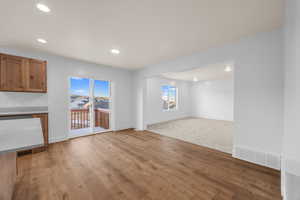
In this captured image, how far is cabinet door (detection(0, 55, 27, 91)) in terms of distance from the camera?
2.52 metres

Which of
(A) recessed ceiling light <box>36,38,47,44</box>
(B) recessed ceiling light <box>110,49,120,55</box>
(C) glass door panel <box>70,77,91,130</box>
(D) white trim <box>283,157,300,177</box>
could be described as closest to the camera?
(D) white trim <box>283,157,300,177</box>

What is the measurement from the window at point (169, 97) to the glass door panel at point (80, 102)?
3.82 m

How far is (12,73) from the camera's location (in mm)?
2615

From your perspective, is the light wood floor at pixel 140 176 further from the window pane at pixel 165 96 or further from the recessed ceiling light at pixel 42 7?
the window pane at pixel 165 96

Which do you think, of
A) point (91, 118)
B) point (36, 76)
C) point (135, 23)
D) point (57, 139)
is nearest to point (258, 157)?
point (135, 23)

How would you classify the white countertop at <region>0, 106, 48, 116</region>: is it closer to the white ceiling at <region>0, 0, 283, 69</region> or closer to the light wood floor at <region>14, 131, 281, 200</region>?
the light wood floor at <region>14, 131, 281, 200</region>

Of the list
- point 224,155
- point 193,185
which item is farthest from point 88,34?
point 224,155

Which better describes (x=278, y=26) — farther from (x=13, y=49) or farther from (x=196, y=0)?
(x=13, y=49)

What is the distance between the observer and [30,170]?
2094mm

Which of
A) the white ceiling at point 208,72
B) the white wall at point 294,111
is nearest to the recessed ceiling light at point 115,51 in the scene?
the white ceiling at point 208,72

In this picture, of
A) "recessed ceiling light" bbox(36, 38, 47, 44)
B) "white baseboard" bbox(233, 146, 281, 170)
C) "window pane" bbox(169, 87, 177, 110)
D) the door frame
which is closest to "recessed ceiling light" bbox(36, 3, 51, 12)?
"recessed ceiling light" bbox(36, 38, 47, 44)

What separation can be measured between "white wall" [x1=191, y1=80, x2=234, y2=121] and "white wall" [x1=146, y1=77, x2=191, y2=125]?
55 centimetres

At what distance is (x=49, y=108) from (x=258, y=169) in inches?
206

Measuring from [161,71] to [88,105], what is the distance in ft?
9.80
